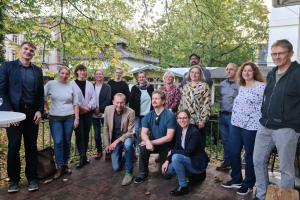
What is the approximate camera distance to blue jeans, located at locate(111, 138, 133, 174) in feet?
15.5

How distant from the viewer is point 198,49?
1631 cm

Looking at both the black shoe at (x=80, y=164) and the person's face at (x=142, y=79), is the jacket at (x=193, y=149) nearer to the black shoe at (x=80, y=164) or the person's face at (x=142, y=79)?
the person's face at (x=142, y=79)

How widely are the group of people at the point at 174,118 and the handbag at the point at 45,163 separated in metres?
0.10

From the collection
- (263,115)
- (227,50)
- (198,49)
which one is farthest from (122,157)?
(227,50)

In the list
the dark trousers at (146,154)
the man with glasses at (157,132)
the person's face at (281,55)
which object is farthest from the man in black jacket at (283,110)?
the dark trousers at (146,154)

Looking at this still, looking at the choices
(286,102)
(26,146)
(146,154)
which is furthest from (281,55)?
(26,146)

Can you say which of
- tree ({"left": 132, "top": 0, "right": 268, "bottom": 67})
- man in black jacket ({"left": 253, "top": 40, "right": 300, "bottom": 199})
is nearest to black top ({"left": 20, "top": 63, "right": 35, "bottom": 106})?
man in black jacket ({"left": 253, "top": 40, "right": 300, "bottom": 199})

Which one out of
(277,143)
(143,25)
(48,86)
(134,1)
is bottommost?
(277,143)

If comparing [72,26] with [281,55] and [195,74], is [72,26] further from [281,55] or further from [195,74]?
[281,55]

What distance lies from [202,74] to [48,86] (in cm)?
240

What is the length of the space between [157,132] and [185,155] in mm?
671

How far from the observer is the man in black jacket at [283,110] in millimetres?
3064

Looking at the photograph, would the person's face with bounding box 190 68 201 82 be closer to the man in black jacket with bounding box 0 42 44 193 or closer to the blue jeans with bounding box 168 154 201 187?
the blue jeans with bounding box 168 154 201 187

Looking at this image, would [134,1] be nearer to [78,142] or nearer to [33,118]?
[78,142]
